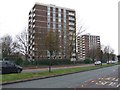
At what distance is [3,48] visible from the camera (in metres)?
77.8

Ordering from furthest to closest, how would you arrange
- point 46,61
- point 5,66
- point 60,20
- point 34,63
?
1. point 60,20
2. point 46,61
3. point 34,63
4. point 5,66

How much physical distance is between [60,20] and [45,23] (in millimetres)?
11037

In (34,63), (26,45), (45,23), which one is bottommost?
(34,63)

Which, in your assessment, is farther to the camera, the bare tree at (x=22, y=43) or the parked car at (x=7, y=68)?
the bare tree at (x=22, y=43)

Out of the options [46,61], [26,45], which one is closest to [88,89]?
[46,61]

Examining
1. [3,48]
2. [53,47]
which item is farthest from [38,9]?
[53,47]

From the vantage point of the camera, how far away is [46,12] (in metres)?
118

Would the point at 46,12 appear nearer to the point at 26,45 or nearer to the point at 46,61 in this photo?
the point at 26,45

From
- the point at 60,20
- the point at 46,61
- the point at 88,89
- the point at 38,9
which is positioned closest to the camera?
the point at 88,89

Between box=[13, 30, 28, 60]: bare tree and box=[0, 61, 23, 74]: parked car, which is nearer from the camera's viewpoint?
box=[0, 61, 23, 74]: parked car

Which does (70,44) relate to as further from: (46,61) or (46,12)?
(46,12)

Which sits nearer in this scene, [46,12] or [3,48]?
[3,48]

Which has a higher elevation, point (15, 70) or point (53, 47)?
point (53, 47)

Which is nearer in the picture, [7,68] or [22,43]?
[7,68]
